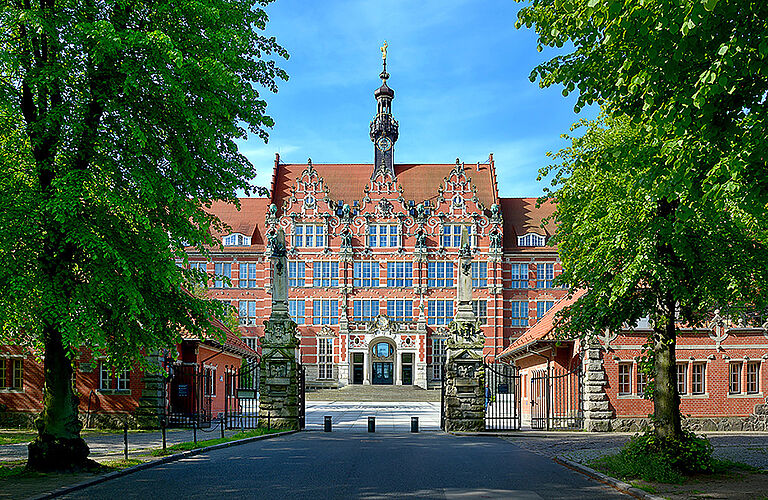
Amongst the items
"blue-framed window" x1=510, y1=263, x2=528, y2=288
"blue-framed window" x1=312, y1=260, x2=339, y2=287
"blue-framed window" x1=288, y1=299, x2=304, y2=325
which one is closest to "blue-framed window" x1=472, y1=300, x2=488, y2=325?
"blue-framed window" x1=510, y1=263, x2=528, y2=288

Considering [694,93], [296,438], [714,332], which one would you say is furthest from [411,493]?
[714,332]

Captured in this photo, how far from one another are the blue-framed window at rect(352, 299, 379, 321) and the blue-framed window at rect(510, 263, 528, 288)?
12.0 metres

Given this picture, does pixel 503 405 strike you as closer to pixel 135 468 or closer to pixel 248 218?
pixel 135 468

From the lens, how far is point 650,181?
31.6ft

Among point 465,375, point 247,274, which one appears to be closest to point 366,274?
point 247,274

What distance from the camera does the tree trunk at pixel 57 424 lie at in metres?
14.1

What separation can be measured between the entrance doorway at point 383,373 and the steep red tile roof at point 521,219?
14.5 meters

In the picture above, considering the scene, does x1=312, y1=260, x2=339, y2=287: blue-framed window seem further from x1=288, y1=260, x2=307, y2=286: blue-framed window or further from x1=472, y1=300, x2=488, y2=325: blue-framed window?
x1=472, y1=300, x2=488, y2=325: blue-framed window

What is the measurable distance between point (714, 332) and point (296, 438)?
1521 cm

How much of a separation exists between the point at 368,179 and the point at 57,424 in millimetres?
57311

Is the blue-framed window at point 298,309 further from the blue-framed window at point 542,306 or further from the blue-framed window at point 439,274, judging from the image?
the blue-framed window at point 542,306

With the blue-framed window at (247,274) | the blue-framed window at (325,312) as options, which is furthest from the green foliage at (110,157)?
the blue-framed window at (247,274)

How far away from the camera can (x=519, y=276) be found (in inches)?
2621

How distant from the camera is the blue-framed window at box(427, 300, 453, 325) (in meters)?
65.2
